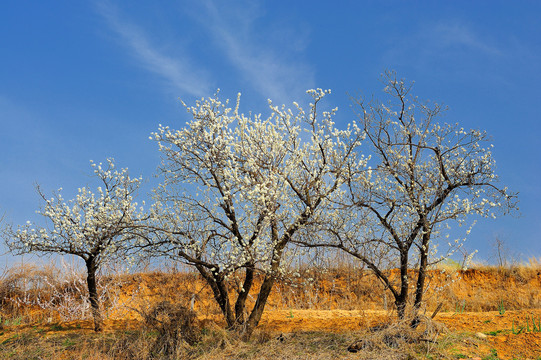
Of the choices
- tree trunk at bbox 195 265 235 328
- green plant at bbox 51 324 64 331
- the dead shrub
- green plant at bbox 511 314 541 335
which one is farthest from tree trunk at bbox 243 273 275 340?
green plant at bbox 51 324 64 331

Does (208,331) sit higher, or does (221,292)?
(221,292)

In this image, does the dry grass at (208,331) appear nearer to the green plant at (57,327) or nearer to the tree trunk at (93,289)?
the green plant at (57,327)

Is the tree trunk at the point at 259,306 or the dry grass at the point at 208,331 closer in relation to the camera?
the dry grass at the point at 208,331

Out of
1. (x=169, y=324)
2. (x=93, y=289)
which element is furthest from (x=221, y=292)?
(x=93, y=289)

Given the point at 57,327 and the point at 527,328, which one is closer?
the point at 527,328

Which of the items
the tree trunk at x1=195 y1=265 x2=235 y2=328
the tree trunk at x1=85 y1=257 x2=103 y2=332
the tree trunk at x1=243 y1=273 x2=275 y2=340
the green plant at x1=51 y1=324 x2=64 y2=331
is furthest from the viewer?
the green plant at x1=51 y1=324 x2=64 y2=331

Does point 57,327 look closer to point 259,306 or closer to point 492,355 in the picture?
point 259,306

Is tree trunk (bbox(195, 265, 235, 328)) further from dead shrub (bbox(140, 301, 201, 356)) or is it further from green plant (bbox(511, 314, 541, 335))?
green plant (bbox(511, 314, 541, 335))

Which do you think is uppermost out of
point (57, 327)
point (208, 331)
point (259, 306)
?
point (259, 306)

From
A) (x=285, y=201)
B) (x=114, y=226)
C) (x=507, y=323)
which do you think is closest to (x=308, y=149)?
(x=285, y=201)

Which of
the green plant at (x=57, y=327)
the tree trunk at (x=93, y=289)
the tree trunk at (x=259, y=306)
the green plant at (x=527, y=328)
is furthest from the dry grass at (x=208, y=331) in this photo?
the green plant at (x=527, y=328)

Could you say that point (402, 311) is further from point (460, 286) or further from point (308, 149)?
point (460, 286)

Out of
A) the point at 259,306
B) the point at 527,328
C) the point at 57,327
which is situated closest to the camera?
the point at 527,328

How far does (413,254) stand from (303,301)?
8.19 meters
